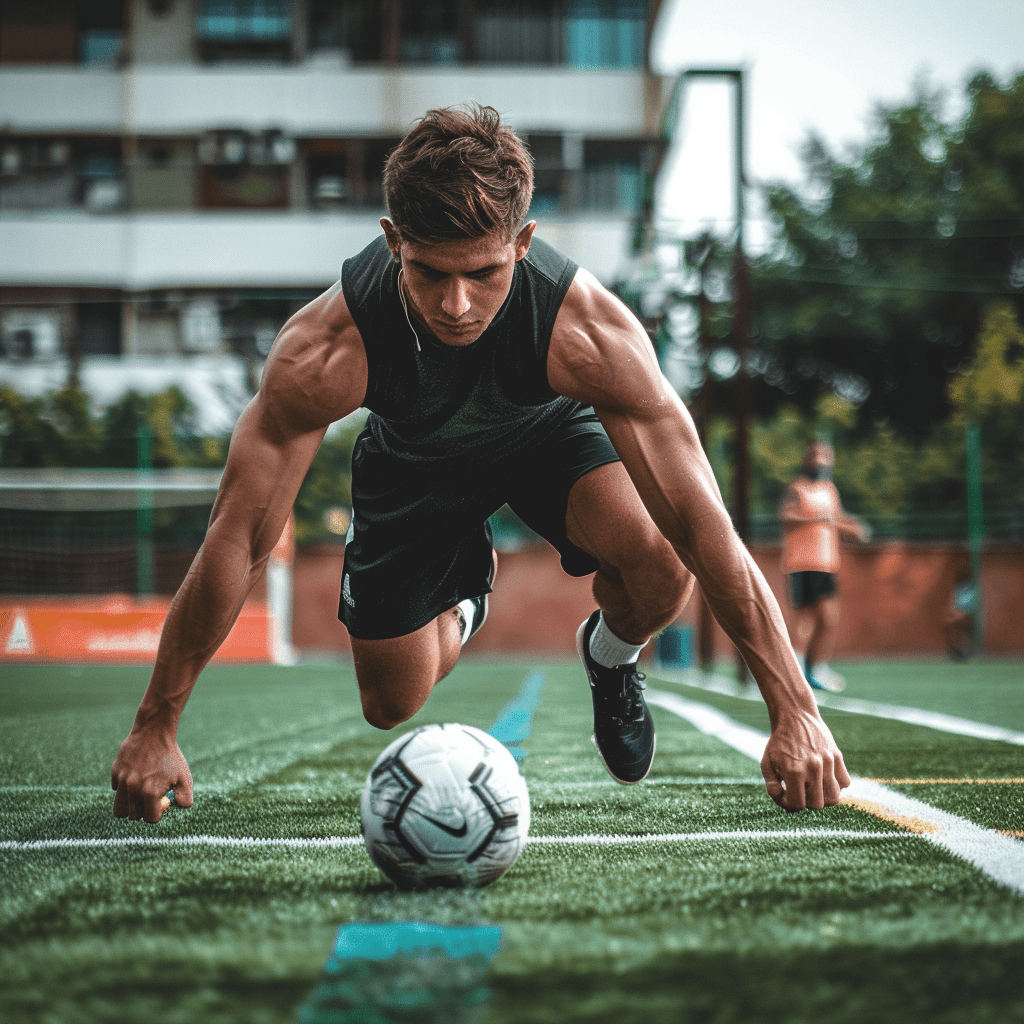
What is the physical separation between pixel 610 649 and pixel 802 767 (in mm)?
1360

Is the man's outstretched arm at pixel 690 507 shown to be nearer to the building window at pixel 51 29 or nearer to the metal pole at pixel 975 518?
the metal pole at pixel 975 518

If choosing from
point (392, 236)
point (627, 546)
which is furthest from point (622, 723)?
point (392, 236)

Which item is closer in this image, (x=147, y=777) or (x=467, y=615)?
(x=147, y=777)

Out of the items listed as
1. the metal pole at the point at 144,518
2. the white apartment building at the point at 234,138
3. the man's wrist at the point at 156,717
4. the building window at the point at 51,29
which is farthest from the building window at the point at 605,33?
the man's wrist at the point at 156,717

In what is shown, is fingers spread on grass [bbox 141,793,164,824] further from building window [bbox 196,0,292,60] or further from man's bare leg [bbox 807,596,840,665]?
building window [bbox 196,0,292,60]

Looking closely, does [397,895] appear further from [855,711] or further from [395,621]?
[855,711]

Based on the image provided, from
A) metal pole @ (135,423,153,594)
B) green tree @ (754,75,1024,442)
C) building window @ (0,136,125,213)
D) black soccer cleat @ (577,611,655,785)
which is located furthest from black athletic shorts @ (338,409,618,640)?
green tree @ (754,75,1024,442)

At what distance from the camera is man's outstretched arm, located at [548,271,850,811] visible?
7.41 ft

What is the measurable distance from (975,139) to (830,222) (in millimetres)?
4287

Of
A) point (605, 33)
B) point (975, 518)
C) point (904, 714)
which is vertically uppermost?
point (605, 33)

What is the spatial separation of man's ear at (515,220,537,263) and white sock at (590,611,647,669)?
141 cm

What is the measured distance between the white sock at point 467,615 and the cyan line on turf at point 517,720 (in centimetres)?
48

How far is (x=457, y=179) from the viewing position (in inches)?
87.8

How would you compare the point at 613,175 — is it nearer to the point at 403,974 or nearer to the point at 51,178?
the point at 51,178
